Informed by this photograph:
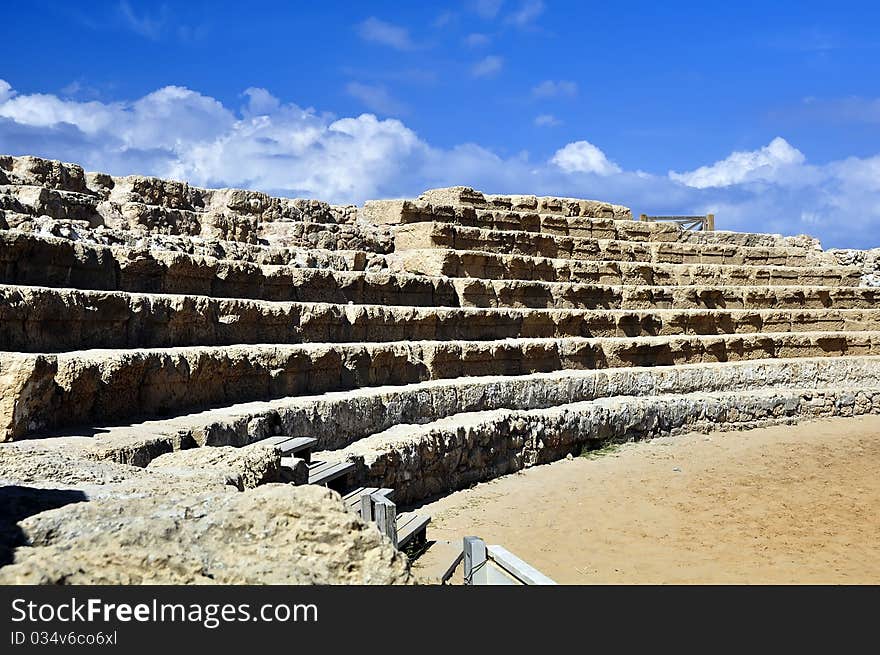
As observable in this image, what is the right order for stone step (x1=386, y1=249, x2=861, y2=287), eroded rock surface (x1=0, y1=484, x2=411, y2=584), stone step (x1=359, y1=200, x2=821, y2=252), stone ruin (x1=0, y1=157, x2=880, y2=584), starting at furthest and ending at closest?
stone step (x1=359, y1=200, x2=821, y2=252) → stone step (x1=386, y1=249, x2=861, y2=287) → stone ruin (x1=0, y1=157, x2=880, y2=584) → eroded rock surface (x1=0, y1=484, x2=411, y2=584)

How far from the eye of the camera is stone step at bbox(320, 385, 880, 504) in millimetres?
8398

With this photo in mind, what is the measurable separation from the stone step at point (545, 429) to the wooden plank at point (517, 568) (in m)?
3.03

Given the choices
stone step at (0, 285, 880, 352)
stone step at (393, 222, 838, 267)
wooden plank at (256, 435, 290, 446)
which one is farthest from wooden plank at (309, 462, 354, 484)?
stone step at (393, 222, 838, 267)

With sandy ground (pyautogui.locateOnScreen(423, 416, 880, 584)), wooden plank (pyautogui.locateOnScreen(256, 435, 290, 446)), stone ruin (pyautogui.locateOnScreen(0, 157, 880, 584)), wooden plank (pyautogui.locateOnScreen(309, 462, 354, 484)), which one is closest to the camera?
stone ruin (pyautogui.locateOnScreen(0, 157, 880, 584))

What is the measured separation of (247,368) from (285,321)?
1227 millimetres

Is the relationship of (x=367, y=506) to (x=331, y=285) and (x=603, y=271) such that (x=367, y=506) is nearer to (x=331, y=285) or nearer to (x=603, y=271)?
(x=331, y=285)

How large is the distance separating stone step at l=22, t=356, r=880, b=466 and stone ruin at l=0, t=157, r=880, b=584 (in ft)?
0.10

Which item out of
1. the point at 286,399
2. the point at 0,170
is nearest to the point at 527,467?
the point at 286,399

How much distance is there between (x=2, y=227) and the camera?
7.19 metres

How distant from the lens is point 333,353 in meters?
9.09

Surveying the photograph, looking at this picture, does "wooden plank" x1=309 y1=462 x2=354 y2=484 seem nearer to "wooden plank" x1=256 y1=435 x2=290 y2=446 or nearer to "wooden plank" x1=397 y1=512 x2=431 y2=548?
"wooden plank" x1=256 y1=435 x2=290 y2=446

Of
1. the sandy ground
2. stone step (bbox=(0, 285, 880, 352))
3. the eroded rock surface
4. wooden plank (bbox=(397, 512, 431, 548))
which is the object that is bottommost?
the sandy ground

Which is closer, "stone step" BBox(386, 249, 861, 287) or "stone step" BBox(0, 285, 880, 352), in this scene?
"stone step" BBox(0, 285, 880, 352)

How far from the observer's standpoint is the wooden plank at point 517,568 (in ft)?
13.6
